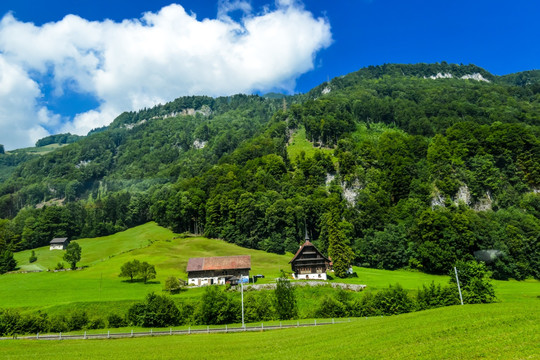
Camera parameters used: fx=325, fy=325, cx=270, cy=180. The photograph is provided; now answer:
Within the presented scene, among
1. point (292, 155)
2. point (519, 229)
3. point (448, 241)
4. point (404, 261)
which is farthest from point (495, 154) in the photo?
point (292, 155)

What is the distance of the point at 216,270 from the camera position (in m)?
75.2

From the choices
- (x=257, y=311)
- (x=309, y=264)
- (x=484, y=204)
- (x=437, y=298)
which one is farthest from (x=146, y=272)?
(x=484, y=204)

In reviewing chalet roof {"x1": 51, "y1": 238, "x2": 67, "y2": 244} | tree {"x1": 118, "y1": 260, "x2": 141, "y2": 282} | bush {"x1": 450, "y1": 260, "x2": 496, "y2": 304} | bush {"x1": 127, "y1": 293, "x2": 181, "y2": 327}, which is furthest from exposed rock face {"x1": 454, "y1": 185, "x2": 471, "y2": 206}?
chalet roof {"x1": 51, "y1": 238, "x2": 67, "y2": 244}

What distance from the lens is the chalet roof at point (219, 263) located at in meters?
74.6

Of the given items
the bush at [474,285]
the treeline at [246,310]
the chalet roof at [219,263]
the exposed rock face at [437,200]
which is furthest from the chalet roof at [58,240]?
the exposed rock face at [437,200]

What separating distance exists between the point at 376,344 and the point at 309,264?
55.1m

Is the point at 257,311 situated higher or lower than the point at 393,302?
lower

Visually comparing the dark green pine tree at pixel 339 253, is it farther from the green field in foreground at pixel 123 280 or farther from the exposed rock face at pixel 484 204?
the exposed rock face at pixel 484 204

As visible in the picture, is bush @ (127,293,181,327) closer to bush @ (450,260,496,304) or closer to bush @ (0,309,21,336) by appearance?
bush @ (0,309,21,336)

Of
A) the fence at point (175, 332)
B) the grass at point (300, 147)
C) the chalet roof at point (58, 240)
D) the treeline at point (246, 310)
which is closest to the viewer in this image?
the fence at point (175, 332)

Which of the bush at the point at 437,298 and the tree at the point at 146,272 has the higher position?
the tree at the point at 146,272

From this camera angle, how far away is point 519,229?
85.7 meters

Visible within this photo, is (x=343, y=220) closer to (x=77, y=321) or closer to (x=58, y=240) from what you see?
(x=77, y=321)

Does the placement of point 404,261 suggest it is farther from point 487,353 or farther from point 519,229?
point 487,353
